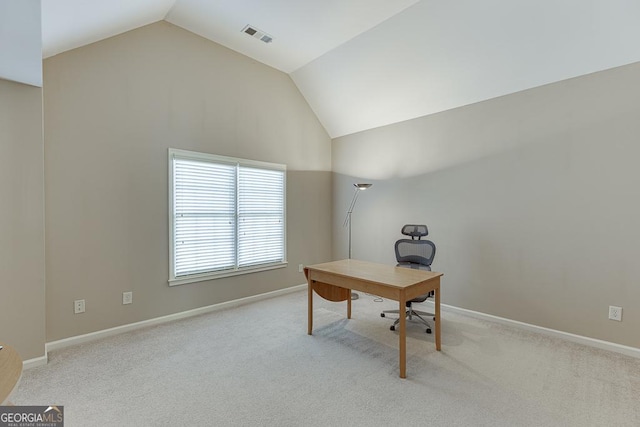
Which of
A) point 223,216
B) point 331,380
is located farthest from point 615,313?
point 223,216

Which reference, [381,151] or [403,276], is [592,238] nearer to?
[403,276]

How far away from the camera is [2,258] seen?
238 cm

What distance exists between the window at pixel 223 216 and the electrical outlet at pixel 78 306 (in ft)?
2.72

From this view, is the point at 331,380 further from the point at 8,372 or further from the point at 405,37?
the point at 405,37

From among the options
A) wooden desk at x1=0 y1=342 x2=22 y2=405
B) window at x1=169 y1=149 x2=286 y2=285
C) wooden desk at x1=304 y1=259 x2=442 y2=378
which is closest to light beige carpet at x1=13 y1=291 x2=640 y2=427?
wooden desk at x1=304 y1=259 x2=442 y2=378

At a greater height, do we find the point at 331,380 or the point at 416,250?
the point at 416,250

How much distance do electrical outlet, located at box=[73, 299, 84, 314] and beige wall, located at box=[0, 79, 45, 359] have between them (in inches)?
14.5

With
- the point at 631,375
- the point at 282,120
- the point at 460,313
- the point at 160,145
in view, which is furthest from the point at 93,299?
the point at 631,375

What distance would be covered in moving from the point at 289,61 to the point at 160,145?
7.30 ft

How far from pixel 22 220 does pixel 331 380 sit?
285 centimetres

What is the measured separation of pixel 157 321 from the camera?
11.2 ft

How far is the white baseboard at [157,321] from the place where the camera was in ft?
9.34

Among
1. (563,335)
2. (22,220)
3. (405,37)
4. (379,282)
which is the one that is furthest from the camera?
(405,37)

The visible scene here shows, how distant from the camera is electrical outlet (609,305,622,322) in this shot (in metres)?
2.78
